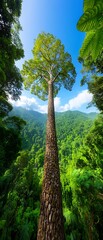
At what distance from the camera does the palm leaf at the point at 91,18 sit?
1030mm

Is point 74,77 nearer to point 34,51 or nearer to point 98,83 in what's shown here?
point 98,83

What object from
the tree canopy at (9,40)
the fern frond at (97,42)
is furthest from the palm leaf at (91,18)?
the tree canopy at (9,40)

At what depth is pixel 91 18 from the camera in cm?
104

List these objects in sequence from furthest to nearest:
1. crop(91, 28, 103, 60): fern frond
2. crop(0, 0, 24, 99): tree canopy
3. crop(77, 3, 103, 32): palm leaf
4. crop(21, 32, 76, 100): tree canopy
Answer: crop(21, 32, 76, 100): tree canopy, crop(0, 0, 24, 99): tree canopy, crop(91, 28, 103, 60): fern frond, crop(77, 3, 103, 32): palm leaf

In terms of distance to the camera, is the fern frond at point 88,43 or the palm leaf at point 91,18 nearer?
the palm leaf at point 91,18

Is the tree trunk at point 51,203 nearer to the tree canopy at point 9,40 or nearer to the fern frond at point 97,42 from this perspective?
the fern frond at point 97,42

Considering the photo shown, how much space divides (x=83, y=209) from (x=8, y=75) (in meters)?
9.78

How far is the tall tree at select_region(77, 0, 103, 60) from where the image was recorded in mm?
1033

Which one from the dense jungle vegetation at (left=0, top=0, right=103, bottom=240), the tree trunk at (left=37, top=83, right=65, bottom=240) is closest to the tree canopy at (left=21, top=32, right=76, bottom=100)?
the dense jungle vegetation at (left=0, top=0, right=103, bottom=240)

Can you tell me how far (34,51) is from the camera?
12.2 m

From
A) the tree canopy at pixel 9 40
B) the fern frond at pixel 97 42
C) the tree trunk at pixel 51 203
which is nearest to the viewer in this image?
the fern frond at pixel 97 42

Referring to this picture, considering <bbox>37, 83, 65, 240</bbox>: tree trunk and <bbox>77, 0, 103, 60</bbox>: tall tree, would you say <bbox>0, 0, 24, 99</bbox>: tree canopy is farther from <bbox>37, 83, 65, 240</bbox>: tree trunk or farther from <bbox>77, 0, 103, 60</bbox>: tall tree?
<bbox>77, 0, 103, 60</bbox>: tall tree

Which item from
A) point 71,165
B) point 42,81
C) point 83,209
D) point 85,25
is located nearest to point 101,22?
point 85,25

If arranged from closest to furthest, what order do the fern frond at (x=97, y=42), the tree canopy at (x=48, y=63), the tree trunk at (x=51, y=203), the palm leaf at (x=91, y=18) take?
the palm leaf at (x=91, y=18) → the fern frond at (x=97, y=42) → the tree trunk at (x=51, y=203) → the tree canopy at (x=48, y=63)
